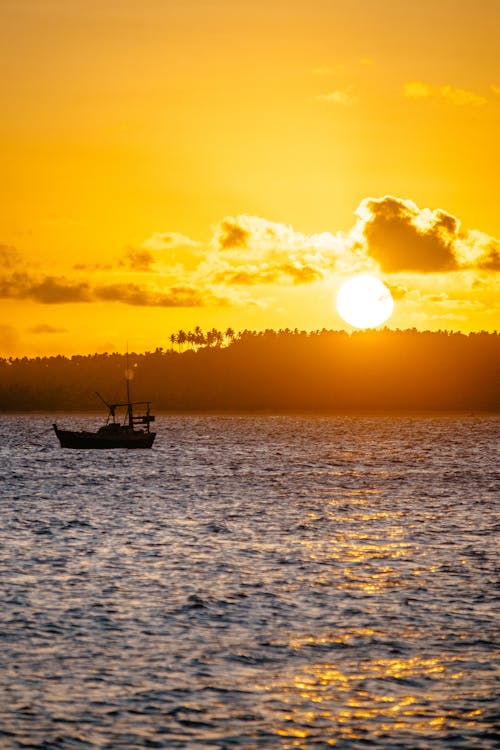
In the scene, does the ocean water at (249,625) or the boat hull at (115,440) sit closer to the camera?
the ocean water at (249,625)

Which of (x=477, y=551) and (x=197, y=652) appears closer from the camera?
(x=197, y=652)

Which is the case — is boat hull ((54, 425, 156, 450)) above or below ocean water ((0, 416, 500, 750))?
above

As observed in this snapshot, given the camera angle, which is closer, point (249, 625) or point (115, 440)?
point (249, 625)

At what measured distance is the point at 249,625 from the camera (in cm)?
3197

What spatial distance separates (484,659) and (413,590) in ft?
33.1

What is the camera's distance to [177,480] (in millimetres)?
100500

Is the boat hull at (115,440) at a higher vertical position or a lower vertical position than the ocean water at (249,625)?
higher

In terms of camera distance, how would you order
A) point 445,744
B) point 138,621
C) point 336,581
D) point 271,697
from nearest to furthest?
1. point 445,744
2. point 271,697
3. point 138,621
4. point 336,581

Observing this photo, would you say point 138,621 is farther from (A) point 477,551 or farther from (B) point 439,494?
(B) point 439,494

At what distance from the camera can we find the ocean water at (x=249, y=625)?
888 inches

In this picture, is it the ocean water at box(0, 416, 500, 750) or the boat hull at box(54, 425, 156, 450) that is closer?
the ocean water at box(0, 416, 500, 750)

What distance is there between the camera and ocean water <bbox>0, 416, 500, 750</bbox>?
22.5 meters

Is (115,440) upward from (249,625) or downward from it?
upward

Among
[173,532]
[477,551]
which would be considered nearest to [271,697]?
[477,551]
